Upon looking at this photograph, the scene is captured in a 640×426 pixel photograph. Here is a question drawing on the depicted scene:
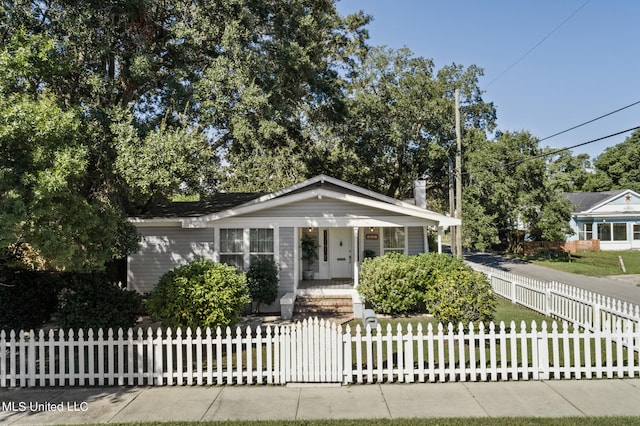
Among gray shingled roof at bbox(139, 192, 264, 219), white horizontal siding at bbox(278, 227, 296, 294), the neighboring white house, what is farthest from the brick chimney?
the neighboring white house

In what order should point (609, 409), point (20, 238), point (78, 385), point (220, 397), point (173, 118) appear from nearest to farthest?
point (609, 409) → point (220, 397) → point (78, 385) → point (20, 238) → point (173, 118)

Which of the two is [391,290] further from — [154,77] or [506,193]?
[506,193]

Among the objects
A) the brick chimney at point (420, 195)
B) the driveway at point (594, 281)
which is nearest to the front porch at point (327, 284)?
the brick chimney at point (420, 195)

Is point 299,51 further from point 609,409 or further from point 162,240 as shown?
point 609,409

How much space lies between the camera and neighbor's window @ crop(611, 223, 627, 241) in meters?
36.0

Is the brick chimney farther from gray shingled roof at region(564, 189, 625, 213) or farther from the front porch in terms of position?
gray shingled roof at region(564, 189, 625, 213)

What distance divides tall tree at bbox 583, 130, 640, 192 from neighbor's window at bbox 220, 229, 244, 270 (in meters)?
54.3

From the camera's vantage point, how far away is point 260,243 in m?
14.2

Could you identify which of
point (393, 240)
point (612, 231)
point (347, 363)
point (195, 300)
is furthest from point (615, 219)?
point (195, 300)

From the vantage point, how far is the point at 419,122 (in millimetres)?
25859

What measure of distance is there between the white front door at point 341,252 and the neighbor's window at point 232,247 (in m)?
3.98

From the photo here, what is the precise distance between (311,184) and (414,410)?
11816 millimetres

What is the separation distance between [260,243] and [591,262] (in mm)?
24937

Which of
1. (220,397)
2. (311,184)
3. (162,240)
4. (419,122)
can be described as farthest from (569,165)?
(220,397)
